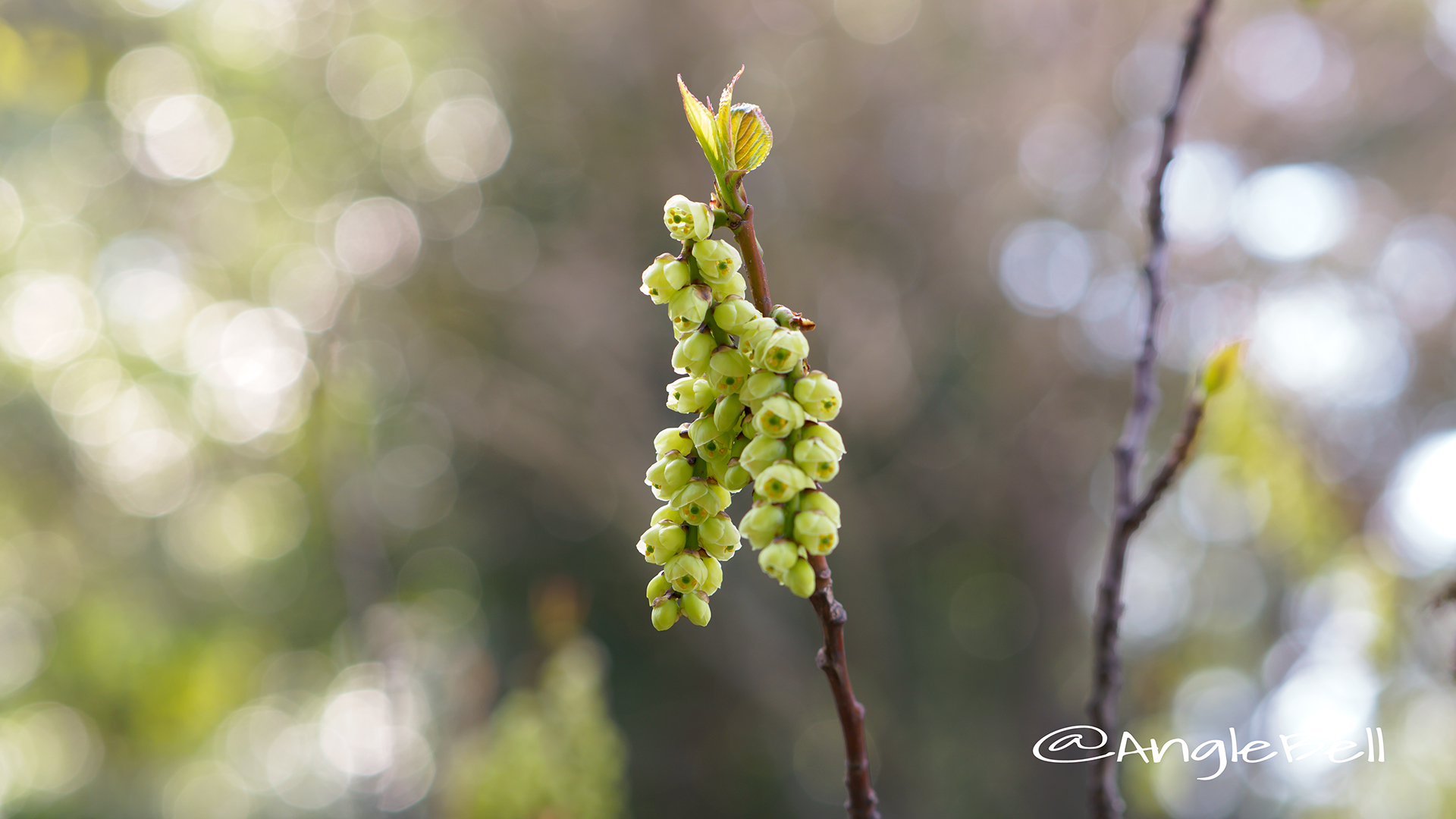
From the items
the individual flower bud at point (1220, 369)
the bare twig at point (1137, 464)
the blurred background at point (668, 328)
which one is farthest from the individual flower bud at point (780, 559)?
the blurred background at point (668, 328)

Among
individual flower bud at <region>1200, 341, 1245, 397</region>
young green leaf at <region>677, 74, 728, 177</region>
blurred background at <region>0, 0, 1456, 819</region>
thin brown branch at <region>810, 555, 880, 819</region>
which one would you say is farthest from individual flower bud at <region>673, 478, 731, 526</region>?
blurred background at <region>0, 0, 1456, 819</region>

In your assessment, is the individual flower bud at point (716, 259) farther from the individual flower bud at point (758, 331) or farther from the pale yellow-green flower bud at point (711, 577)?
the pale yellow-green flower bud at point (711, 577)

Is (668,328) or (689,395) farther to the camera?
(668,328)

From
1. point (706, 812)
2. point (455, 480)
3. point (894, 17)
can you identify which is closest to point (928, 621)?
A: point (706, 812)

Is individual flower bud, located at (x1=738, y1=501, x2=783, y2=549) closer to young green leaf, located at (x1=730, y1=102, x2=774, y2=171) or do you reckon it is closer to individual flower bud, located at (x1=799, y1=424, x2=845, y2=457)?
individual flower bud, located at (x1=799, y1=424, x2=845, y2=457)

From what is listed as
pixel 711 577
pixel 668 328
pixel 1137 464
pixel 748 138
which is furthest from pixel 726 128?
pixel 668 328

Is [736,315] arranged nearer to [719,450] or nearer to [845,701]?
[719,450]

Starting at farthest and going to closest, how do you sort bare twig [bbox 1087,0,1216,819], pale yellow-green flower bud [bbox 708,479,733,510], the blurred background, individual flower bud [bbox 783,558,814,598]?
the blurred background → bare twig [bbox 1087,0,1216,819] → pale yellow-green flower bud [bbox 708,479,733,510] → individual flower bud [bbox 783,558,814,598]
